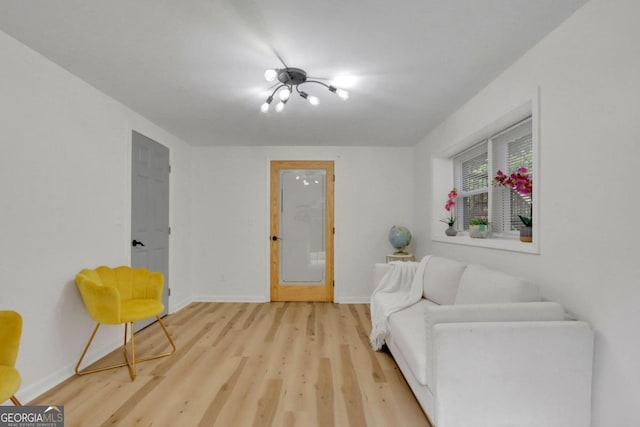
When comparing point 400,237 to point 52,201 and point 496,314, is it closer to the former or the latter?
point 496,314

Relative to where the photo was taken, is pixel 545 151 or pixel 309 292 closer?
pixel 545 151

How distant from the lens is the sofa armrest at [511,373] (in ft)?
5.07

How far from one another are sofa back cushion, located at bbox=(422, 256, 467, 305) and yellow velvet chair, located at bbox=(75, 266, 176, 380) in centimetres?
235

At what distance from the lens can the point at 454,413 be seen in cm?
154

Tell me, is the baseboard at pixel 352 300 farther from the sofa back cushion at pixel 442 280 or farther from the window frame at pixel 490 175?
the sofa back cushion at pixel 442 280

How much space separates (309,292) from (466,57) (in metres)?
3.54

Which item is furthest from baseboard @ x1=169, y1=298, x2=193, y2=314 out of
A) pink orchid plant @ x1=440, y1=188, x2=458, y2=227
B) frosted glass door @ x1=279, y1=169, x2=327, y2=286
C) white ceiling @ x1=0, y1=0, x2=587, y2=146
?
pink orchid plant @ x1=440, y1=188, x2=458, y2=227

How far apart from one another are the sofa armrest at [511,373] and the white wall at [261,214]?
3.07 metres

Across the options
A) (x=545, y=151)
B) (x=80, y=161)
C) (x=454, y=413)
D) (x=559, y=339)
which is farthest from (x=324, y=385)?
(x=80, y=161)

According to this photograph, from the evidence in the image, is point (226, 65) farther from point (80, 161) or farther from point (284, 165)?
point (284, 165)

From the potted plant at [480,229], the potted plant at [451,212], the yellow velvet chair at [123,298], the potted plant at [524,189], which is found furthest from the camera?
the potted plant at [451,212]

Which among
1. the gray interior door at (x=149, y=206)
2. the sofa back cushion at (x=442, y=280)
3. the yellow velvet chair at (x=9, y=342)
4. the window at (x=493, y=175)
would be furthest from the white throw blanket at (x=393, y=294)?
the gray interior door at (x=149, y=206)

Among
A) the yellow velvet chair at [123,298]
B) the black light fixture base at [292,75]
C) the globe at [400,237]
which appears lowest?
the yellow velvet chair at [123,298]

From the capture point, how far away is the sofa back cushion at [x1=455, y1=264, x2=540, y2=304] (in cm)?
186
